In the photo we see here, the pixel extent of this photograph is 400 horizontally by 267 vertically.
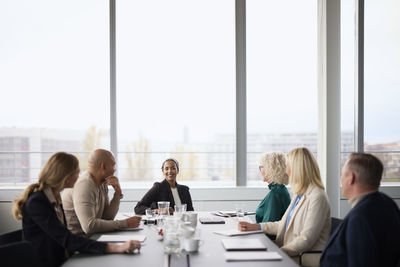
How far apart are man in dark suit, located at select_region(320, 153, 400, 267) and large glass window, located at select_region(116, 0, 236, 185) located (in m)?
3.58

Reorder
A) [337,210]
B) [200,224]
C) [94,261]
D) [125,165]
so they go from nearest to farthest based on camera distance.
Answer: [94,261], [200,224], [337,210], [125,165]

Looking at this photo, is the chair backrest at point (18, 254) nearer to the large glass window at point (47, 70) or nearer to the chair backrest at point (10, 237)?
the chair backrest at point (10, 237)

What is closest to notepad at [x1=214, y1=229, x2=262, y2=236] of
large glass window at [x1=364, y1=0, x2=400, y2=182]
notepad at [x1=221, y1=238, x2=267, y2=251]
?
notepad at [x1=221, y1=238, x2=267, y2=251]

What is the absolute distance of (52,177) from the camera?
2.36m

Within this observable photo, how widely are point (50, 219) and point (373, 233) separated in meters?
1.56

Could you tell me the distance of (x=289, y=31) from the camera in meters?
5.50

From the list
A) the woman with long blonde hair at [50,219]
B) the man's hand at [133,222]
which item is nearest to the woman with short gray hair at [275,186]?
the man's hand at [133,222]

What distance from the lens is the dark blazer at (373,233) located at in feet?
6.36

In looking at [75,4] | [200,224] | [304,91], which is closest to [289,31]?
[304,91]

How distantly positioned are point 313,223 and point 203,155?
364cm

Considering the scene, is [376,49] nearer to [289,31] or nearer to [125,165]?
[289,31]

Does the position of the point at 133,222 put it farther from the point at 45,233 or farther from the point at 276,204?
the point at 276,204

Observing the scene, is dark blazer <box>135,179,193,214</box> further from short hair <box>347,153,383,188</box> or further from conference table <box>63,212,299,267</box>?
short hair <box>347,153,383,188</box>

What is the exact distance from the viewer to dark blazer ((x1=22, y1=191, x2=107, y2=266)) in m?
2.24
